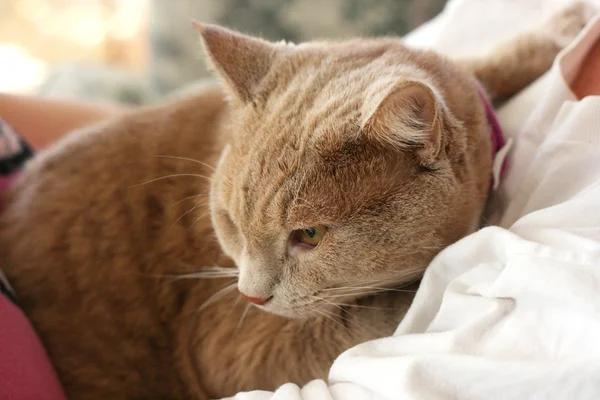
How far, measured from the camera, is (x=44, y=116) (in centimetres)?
171

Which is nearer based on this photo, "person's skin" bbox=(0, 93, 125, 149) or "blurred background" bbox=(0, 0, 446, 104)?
"person's skin" bbox=(0, 93, 125, 149)

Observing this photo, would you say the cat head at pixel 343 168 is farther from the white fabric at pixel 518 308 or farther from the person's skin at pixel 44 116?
the person's skin at pixel 44 116

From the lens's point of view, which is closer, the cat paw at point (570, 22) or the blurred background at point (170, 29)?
the cat paw at point (570, 22)

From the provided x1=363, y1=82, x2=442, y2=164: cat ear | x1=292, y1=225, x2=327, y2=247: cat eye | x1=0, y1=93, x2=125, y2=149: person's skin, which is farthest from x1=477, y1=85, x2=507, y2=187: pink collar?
x1=0, y1=93, x2=125, y2=149: person's skin

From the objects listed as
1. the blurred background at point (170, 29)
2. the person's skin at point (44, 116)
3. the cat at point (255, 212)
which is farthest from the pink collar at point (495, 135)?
the blurred background at point (170, 29)

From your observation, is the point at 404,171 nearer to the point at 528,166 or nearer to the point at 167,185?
the point at 528,166

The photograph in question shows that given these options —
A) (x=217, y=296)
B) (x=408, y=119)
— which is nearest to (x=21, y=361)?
(x=217, y=296)

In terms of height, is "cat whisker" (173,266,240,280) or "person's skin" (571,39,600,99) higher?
"person's skin" (571,39,600,99)

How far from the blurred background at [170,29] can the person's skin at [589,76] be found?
1423mm

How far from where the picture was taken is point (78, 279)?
3.54 ft

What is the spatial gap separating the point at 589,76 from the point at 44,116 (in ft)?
5.24

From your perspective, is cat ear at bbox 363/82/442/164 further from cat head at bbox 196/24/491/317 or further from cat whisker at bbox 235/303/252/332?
cat whisker at bbox 235/303/252/332

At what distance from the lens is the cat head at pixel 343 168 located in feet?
2.50

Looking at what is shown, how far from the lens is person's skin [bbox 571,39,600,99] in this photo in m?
0.92
